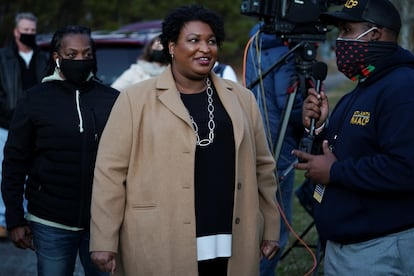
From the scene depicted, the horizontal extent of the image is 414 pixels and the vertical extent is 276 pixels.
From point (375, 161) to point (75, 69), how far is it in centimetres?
179

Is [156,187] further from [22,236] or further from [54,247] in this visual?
[22,236]

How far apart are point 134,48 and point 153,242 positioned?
200 inches

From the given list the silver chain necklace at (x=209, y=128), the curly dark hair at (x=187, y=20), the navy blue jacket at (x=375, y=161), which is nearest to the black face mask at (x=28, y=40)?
the curly dark hair at (x=187, y=20)

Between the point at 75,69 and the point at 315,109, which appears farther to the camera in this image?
the point at 75,69

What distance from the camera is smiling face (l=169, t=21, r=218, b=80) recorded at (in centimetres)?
357

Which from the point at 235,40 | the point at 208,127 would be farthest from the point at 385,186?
the point at 235,40

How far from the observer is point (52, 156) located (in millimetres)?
A: 4012

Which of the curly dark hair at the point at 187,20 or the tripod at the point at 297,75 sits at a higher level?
the curly dark hair at the point at 187,20

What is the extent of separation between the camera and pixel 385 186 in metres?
3.13

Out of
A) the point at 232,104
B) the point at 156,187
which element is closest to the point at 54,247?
the point at 156,187

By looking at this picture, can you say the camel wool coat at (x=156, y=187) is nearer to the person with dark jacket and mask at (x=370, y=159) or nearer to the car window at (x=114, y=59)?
the person with dark jacket and mask at (x=370, y=159)

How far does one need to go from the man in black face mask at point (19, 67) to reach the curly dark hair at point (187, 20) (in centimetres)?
365

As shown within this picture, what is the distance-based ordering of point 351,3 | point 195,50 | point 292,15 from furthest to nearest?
point 292,15
point 195,50
point 351,3

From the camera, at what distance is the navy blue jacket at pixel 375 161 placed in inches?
122
